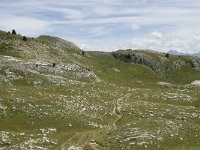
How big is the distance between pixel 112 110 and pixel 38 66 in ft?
111

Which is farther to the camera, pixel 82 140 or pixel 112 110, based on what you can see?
pixel 112 110

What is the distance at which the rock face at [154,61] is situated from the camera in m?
159

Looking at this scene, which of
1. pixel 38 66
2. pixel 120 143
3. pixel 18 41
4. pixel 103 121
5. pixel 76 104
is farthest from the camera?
pixel 18 41

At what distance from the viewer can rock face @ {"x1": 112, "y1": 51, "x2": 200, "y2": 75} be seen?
159 m

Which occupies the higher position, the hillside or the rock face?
the rock face

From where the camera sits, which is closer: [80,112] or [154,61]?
[80,112]

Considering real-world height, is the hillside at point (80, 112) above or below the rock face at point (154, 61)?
below

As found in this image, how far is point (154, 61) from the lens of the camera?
529 ft

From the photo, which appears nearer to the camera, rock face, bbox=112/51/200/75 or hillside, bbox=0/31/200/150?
hillside, bbox=0/31/200/150

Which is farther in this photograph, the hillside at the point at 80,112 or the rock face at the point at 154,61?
the rock face at the point at 154,61

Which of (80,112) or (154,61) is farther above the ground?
(154,61)

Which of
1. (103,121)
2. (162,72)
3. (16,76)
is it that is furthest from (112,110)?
(162,72)

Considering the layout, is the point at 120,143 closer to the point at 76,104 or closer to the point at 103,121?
the point at 103,121

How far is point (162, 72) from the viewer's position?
157000mm
